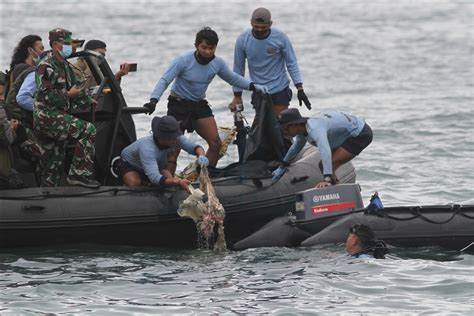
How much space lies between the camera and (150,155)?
12789 mm

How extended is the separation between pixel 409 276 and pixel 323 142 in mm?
1701

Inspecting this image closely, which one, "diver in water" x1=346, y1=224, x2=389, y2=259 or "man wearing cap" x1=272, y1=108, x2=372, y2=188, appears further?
"man wearing cap" x1=272, y1=108, x2=372, y2=188

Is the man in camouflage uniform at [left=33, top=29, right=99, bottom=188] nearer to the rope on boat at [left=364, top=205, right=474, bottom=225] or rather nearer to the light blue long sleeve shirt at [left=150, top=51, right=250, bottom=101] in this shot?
the light blue long sleeve shirt at [left=150, top=51, right=250, bottom=101]

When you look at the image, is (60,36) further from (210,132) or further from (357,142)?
(357,142)

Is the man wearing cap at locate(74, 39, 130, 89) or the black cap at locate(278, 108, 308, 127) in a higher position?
the man wearing cap at locate(74, 39, 130, 89)

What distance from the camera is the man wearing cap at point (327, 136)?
12984 mm

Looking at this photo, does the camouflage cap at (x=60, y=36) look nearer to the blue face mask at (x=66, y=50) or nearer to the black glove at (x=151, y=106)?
the blue face mask at (x=66, y=50)

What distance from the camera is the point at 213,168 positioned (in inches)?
552

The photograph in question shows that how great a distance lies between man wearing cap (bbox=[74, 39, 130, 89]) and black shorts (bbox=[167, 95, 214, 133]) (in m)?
0.70

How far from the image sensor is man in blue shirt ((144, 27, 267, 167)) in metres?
13.6

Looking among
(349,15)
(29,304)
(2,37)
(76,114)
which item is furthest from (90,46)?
(349,15)

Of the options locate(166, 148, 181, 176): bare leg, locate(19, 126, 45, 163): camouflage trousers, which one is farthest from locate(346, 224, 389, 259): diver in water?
locate(19, 126, 45, 163): camouflage trousers

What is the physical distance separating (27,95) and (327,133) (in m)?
3.11

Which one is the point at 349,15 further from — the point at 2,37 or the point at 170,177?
the point at 170,177
